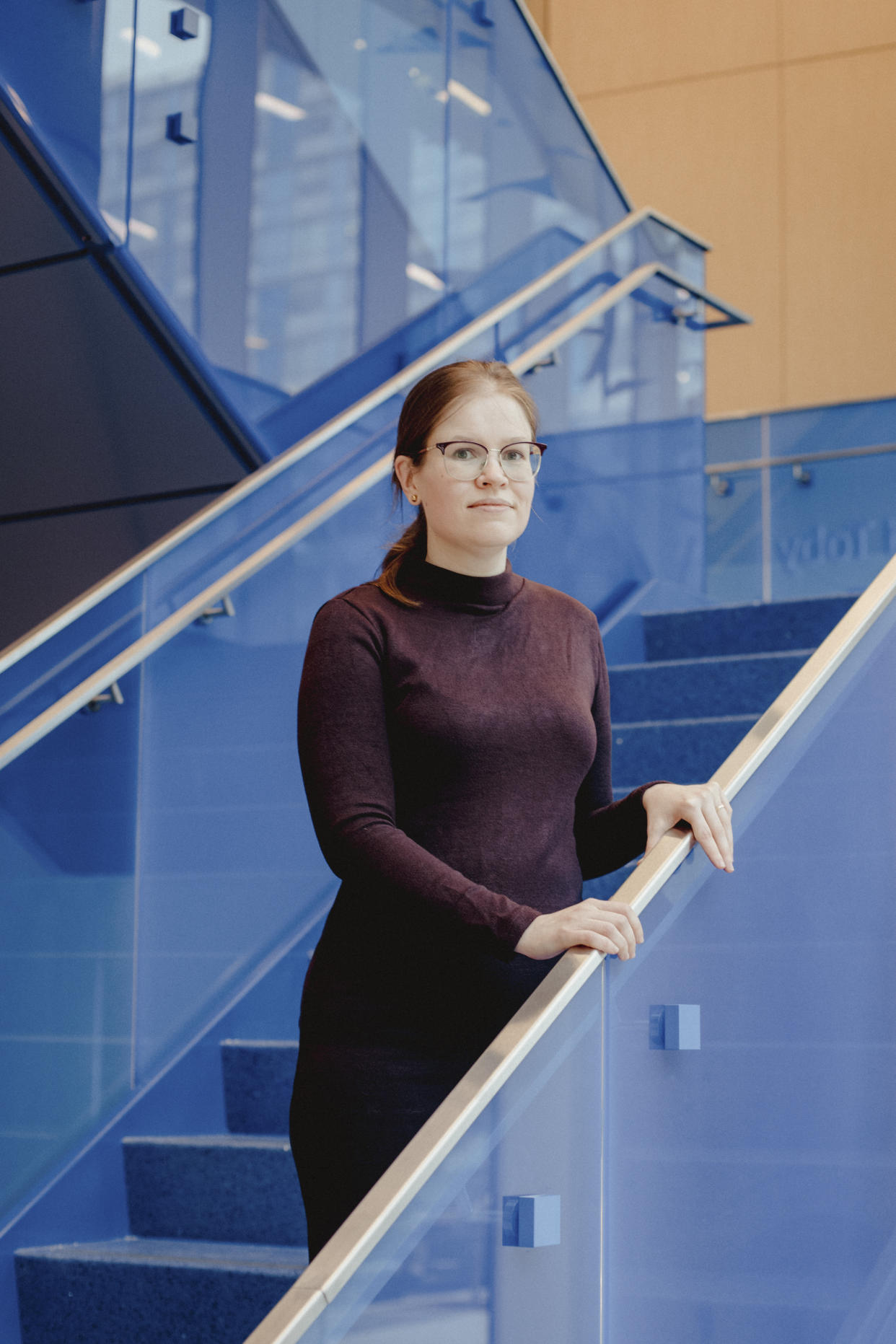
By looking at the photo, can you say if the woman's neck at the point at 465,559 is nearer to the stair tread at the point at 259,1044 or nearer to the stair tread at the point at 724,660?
the stair tread at the point at 259,1044

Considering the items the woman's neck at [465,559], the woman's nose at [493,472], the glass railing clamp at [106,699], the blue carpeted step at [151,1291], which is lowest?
the blue carpeted step at [151,1291]

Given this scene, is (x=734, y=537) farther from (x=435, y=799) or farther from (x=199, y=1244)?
(x=435, y=799)

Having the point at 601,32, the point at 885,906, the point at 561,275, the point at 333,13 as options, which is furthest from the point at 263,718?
the point at 601,32

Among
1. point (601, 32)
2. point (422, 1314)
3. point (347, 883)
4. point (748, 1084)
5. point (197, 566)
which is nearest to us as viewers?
point (422, 1314)

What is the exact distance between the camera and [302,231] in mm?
4266

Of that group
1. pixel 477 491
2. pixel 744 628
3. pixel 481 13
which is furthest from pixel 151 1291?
pixel 481 13

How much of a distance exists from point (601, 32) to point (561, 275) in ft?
15.8

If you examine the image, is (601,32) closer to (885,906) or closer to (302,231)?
(302,231)

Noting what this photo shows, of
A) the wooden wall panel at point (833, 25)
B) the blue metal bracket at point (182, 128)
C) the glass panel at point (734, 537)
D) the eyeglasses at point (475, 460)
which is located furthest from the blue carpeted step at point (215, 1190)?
the wooden wall panel at point (833, 25)

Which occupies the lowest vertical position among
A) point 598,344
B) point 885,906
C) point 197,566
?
point 885,906

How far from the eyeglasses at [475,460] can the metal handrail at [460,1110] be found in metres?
0.40

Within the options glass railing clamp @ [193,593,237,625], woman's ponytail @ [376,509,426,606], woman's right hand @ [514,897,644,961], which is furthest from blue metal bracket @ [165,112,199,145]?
woman's right hand @ [514,897,644,961]

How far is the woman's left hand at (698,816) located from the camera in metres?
1.56

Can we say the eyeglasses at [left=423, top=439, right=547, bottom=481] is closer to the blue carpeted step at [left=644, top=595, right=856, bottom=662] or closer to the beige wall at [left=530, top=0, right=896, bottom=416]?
the blue carpeted step at [left=644, top=595, right=856, bottom=662]
